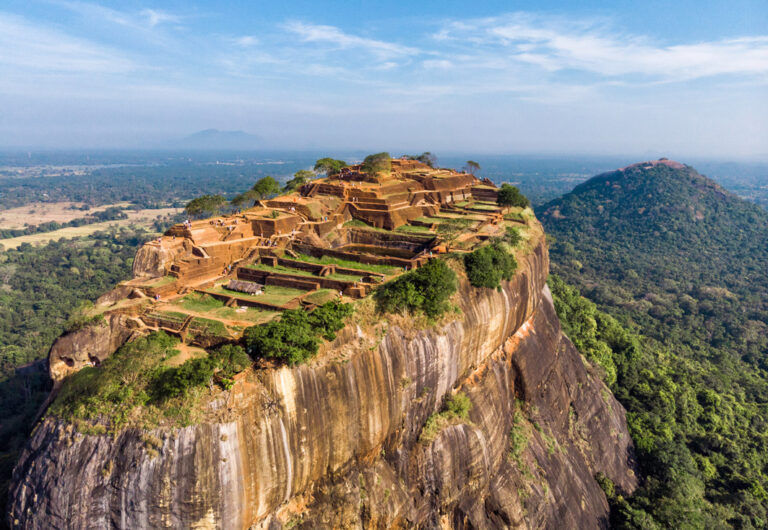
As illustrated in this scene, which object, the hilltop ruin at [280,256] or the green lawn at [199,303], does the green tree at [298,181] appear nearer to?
the hilltop ruin at [280,256]

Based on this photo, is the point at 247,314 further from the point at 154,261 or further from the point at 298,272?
the point at 154,261

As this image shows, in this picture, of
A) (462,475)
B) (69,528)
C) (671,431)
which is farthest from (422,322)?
(671,431)

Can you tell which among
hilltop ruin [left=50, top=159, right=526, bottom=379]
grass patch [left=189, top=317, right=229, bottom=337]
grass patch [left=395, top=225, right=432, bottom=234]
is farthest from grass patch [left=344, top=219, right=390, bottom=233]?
grass patch [left=189, top=317, right=229, bottom=337]

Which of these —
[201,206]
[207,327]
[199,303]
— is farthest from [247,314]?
[201,206]

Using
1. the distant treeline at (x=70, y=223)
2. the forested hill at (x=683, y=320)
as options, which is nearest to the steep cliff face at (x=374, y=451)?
the forested hill at (x=683, y=320)

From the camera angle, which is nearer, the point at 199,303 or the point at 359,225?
A: the point at 199,303

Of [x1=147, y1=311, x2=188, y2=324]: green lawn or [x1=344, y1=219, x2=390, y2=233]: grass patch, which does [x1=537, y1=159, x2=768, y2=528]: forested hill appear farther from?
[x1=147, y1=311, x2=188, y2=324]: green lawn
